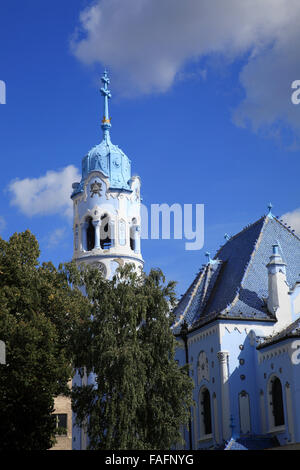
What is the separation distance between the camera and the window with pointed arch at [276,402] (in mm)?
39016

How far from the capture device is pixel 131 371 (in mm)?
31484

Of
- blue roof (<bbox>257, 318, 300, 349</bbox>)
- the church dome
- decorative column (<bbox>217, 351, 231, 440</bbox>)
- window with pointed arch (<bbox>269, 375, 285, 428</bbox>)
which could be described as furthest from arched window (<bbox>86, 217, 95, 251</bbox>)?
window with pointed arch (<bbox>269, 375, 285, 428</bbox>)

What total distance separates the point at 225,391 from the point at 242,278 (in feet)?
24.6

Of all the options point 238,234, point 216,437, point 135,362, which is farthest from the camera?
point 238,234

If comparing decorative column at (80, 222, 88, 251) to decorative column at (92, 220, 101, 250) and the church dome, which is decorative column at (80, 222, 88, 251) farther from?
the church dome

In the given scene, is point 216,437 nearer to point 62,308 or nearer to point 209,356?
point 209,356

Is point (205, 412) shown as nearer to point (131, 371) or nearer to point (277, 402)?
point (277, 402)

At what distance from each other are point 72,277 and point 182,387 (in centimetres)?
786

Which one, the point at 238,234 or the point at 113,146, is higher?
the point at 113,146

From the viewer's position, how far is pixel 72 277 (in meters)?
36.4

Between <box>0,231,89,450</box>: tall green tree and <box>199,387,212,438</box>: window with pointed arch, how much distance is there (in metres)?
11.0

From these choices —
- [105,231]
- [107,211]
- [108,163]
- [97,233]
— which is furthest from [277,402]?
[108,163]

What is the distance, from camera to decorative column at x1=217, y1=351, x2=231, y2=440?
40.2 m

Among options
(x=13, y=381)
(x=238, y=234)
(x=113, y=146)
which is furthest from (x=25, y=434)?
(x=113, y=146)
